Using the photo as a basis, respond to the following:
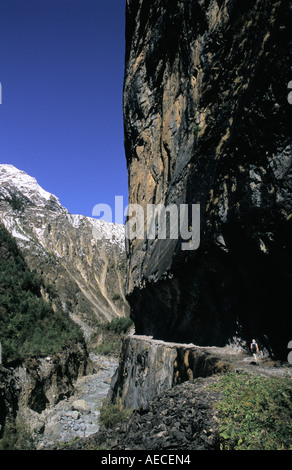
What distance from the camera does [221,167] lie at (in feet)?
29.8

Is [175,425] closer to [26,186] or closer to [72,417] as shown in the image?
[72,417]

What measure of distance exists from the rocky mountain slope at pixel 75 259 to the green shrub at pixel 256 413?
53057mm

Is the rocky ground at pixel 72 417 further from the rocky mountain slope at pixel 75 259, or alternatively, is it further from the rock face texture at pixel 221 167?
the rocky mountain slope at pixel 75 259

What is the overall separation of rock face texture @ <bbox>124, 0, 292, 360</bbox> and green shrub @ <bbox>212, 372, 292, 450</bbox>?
3.00 metres

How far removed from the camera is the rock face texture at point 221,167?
7078 millimetres

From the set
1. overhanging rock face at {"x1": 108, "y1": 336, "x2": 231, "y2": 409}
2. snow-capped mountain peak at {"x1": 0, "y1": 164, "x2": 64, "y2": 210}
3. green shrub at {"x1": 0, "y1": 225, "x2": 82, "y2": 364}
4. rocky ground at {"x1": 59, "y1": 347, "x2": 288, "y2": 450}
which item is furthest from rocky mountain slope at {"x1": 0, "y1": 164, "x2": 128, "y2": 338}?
rocky ground at {"x1": 59, "y1": 347, "x2": 288, "y2": 450}

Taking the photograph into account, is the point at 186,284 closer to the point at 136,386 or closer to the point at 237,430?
the point at 136,386

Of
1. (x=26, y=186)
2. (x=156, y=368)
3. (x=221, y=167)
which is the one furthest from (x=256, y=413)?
(x=26, y=186)

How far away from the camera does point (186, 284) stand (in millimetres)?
12836

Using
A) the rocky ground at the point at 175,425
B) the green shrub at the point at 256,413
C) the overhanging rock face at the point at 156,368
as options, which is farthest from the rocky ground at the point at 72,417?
the green shrub at the point at 256,413

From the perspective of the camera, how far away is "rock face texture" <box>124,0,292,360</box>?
7.08m

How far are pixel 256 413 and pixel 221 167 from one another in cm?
681

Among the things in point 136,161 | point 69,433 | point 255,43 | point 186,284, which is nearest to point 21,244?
point 136,161

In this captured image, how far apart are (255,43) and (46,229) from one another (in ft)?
293
